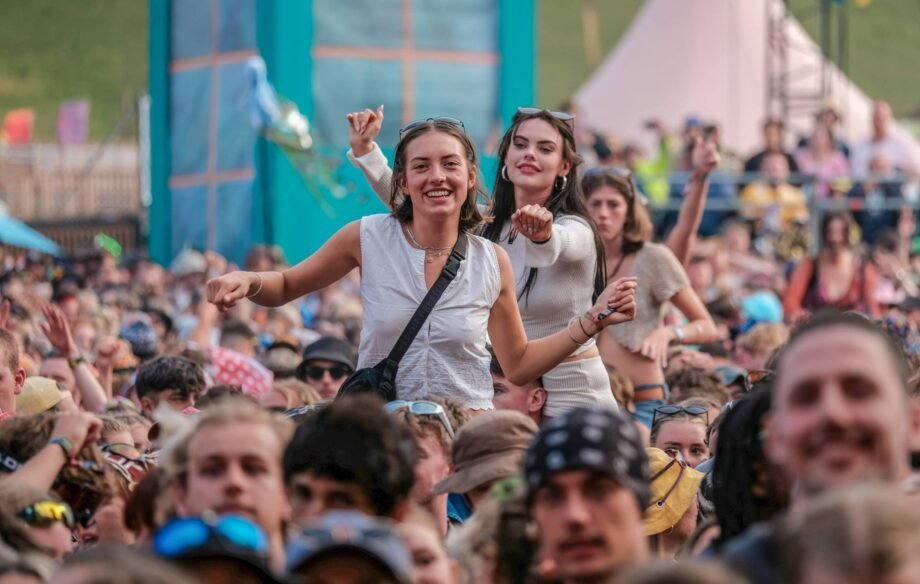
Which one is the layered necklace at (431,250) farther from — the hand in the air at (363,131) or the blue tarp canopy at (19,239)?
the blue tarp canopy at (19,239)

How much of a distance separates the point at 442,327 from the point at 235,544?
2429mm

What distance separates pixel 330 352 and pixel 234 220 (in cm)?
1158

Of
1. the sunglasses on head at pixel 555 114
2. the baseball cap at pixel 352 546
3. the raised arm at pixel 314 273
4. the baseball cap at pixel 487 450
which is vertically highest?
the sunglasses on head at pixel 555 114

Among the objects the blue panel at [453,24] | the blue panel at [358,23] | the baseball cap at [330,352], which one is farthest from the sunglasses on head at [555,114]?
the blue panel at [453,24]

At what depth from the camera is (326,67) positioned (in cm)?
1934

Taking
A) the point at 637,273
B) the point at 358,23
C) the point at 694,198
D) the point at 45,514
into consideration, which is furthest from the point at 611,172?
the point at 358,23

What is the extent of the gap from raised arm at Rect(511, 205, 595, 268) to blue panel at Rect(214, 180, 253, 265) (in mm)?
13499

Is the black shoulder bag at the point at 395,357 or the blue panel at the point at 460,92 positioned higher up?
the blue panel at the point at 460,92

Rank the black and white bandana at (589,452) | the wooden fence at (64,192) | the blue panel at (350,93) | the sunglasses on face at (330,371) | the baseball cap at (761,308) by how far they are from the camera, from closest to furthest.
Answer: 1. the black and white bandana at (589,452)
2. the sunglasses on face at (330,371)
3. the baseball cap at (761,308)
4. the blue panel at (350,93)
5. the wooden fence at (64,192)

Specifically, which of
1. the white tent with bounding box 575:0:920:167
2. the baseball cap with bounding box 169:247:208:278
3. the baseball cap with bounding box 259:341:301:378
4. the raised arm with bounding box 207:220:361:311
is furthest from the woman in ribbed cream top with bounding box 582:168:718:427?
the white tent with bounding box 575:0:920:167

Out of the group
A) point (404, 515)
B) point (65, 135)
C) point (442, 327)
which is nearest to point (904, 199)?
point (442, 327)

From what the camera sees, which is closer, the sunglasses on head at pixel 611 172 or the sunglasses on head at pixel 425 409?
the sunglasses on head at pixel 425 409

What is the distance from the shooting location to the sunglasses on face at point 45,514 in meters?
4.61

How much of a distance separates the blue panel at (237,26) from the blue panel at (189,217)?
1.62 m
